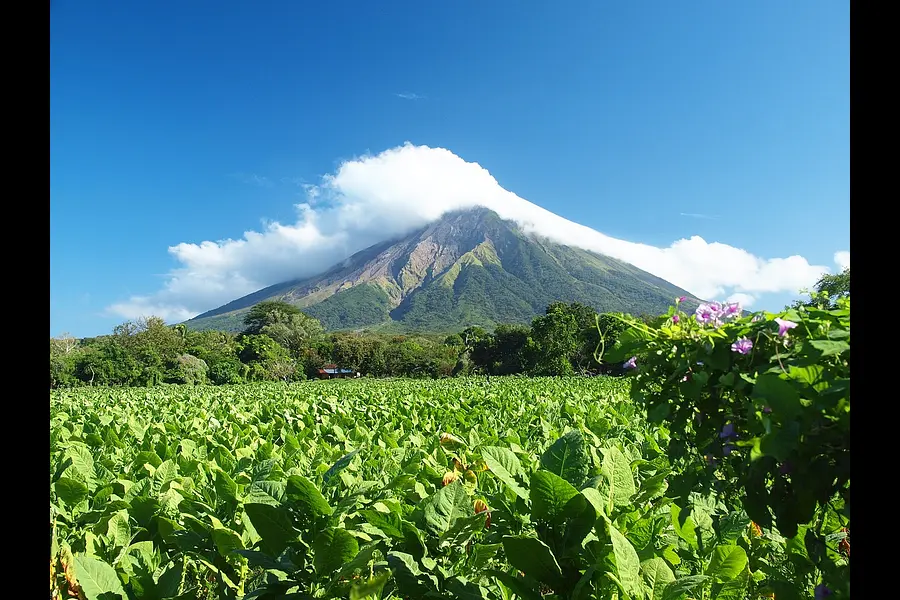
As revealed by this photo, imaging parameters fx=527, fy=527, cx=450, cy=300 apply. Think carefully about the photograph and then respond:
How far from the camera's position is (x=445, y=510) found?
2.05m

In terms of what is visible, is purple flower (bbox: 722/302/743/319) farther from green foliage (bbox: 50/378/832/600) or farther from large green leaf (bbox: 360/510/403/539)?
large green leaf (bbox: 360/510/403/539)

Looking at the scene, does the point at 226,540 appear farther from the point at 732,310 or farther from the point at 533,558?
the point at 732,310

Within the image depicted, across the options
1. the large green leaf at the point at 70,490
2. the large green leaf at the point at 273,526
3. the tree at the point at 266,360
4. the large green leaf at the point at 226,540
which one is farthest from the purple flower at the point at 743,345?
the tree at the point at 266,360

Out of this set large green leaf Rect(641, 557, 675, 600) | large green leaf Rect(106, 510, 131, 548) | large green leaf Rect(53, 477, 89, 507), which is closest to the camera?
large green leaf Rect(641, 557, 675, 600)

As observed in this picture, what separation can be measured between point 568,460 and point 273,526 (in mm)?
1207

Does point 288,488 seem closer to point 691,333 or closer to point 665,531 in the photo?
point 691,333

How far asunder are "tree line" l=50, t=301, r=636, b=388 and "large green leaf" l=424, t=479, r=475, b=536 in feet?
140

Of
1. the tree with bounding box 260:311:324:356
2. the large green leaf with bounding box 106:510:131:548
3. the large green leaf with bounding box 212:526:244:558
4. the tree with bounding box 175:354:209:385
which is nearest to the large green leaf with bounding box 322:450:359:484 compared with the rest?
the large green leaf with bounding box 212:526:244:558

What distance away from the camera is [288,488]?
1935mm

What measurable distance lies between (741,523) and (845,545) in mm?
355

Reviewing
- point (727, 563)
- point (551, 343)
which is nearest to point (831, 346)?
point (727, 563)

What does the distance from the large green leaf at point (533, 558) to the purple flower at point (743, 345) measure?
3.09 ft

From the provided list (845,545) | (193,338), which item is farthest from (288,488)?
(193,338)

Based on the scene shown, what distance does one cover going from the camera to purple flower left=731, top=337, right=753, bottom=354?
1.28m
